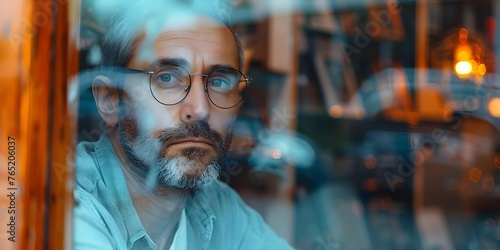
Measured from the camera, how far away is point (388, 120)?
10.8 ft

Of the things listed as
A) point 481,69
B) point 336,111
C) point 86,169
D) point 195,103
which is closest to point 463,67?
point 481,69

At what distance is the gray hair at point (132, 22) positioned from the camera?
129 cm

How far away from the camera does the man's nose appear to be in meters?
1.27

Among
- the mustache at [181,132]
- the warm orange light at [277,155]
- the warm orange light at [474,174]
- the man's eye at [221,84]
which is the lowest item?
the warm orange light at [474,174]

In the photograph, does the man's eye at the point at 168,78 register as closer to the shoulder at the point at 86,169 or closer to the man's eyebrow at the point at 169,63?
the man's eyebrow at the point at 169,63

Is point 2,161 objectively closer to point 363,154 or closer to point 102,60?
point 102,60

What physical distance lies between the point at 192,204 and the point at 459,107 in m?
2.21

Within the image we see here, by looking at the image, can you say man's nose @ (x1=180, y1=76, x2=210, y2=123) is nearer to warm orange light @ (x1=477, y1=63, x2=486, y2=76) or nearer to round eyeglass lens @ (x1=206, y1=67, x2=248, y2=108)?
round eyeglass lens @ (x1=206, y1=67, x2=248, y2=108)

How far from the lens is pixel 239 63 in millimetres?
1389

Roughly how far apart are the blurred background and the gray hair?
1.53m

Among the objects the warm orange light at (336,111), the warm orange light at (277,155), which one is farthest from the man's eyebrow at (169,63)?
the warm orange light at (336,111)

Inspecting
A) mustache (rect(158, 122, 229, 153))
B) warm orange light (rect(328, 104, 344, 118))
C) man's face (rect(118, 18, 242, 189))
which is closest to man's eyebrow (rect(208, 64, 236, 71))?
man's face (rect(118, 18, 242, 189))

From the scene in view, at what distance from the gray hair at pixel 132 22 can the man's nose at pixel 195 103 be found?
13 cm

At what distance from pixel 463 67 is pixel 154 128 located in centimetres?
231
